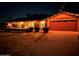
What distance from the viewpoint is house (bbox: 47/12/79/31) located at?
6.04 metres

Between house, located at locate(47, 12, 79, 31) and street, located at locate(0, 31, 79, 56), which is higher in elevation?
house, located at locate(47, 12, 79, 31)

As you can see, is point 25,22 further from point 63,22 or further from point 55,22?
point 63,22

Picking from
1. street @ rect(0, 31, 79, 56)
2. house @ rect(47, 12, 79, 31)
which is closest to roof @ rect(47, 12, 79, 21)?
house @ rect(47, 12, 79, 31)

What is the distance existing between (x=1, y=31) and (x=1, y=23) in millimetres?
279

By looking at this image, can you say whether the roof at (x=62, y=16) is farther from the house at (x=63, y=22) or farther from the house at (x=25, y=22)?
the house at (x=25, y=22)

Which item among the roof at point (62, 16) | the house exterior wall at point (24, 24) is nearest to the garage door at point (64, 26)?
the roof at point (62, 16)

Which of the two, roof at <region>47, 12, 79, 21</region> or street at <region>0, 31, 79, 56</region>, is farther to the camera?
roof at <region>47, 12, 79, 21</region>

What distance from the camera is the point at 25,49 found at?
580cm

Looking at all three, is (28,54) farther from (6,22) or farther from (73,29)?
(73,29)

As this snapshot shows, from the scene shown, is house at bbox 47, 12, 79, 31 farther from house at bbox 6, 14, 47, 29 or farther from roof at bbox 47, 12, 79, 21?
house at bbox 6, 14, 47, 29

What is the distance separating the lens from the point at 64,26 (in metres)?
6.32

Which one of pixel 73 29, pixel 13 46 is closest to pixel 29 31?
pixel 13 46

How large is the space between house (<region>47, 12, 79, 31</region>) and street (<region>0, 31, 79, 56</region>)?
0.20 m

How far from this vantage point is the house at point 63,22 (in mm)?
6039
